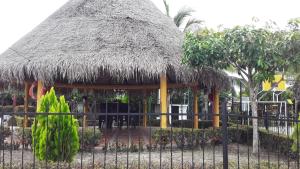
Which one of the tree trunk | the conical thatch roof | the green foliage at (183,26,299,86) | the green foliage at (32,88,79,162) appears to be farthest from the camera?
the conical thatch roof

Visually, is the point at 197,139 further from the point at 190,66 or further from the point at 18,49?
the point at 18,49

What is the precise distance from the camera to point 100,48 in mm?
10844

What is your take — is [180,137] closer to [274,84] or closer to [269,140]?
[269,140]

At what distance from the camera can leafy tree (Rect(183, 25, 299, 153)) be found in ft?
28.8

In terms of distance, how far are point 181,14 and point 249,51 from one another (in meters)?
16.2

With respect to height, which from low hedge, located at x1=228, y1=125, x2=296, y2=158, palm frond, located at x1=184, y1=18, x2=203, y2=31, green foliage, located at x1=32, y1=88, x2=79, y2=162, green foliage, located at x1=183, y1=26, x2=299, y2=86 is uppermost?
Result: palm frond, located at x1=184, y1=18, x2=203, y2=31

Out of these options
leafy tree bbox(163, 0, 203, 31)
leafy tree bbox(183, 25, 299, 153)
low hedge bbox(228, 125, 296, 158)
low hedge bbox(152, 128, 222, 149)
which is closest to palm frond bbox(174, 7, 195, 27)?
leafy tree bbox(163, 0, 203, 31)

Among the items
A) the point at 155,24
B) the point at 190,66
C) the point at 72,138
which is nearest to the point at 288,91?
the point at 155,24

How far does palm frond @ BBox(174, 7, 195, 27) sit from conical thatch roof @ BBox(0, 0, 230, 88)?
10.6 meters

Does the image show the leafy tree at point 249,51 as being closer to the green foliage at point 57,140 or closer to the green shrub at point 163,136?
the green shrub at point 163,136

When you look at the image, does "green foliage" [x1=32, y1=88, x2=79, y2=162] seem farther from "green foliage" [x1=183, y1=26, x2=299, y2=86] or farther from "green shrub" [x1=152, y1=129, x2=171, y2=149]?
"green foliage" [x1=183, y1=26, x2=299, y2=86]

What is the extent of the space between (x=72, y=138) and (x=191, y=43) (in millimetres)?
4686

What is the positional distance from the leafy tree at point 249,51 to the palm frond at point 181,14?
14709 mm

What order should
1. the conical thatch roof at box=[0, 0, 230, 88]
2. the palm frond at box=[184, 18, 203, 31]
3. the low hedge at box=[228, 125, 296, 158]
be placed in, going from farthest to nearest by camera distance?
the palm frond at box=[184, 18, 203, 31]
the conical thatch roof at box=[0, 0, 230, 88]
the low hedge at box=[228, 125, 296, 158]
